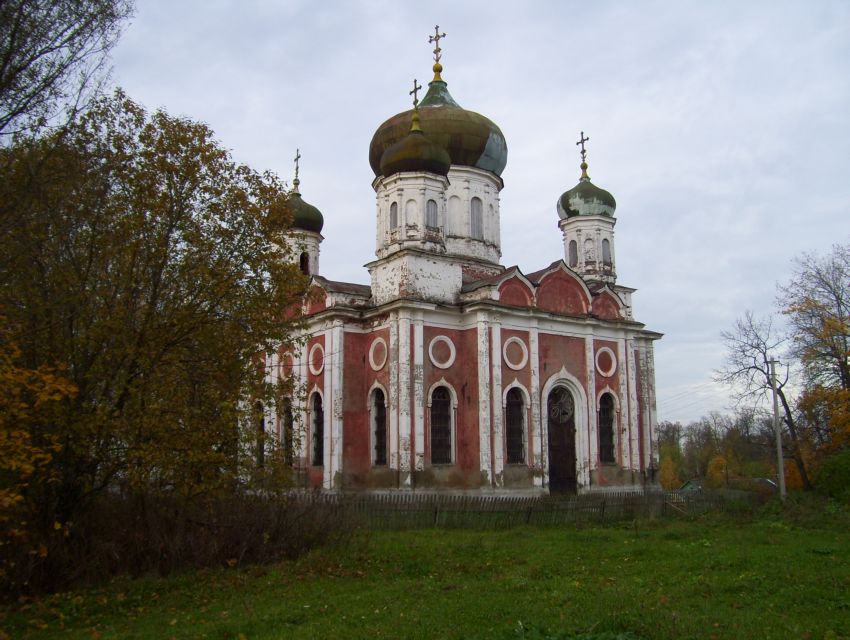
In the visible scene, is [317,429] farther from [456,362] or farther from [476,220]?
[476,220]

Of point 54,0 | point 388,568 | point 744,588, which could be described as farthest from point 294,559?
point 54,0

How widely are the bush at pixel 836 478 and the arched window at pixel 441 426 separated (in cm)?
1034

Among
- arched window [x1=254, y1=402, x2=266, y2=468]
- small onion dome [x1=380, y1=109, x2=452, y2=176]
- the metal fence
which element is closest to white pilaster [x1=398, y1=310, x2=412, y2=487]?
the metal fence

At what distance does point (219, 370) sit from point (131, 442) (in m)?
1.59

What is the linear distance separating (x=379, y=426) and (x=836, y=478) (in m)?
12.6

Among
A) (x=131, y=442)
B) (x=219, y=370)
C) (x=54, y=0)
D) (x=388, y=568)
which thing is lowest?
(x=388, y=568)

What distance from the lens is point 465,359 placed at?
22703 mm

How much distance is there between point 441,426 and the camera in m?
22.2

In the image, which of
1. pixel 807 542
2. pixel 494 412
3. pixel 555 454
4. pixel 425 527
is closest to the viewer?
pixel 807 542

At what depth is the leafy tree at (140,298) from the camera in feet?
33.3

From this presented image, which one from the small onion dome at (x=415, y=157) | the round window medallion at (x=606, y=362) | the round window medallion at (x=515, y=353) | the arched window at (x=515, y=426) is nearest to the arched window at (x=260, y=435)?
the arched window at (x=515, y=426)

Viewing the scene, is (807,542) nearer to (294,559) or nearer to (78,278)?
(294,559)

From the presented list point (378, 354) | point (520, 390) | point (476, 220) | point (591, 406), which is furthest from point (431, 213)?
point (591, 406)

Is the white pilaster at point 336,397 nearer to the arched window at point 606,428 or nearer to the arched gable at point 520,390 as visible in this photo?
the arched gable at point 520,390
